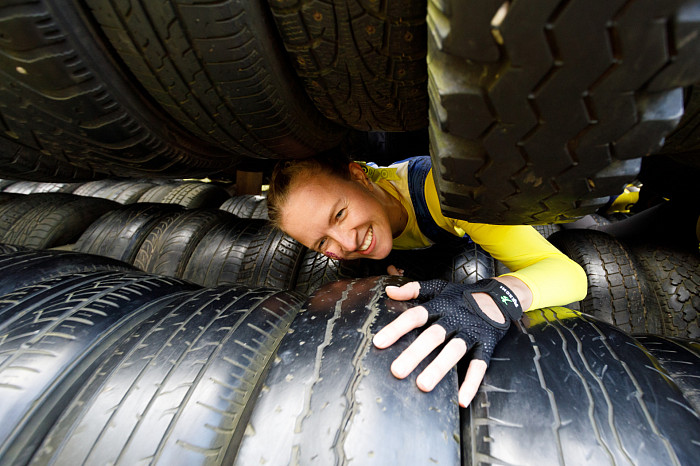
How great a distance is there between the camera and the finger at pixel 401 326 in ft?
2.14

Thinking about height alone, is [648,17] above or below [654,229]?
below

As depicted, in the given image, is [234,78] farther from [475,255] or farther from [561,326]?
[475,255]

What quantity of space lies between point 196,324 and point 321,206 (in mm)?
501

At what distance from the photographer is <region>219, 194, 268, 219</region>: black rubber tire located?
2.44 metres

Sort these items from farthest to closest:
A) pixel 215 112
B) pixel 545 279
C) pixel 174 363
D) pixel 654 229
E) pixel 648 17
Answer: pixel 654 229 → pixel 545 279 → pixel 215 112 → pixel 174 363 → pixel 648 17

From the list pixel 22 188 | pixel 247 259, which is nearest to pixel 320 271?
pixel 247 259

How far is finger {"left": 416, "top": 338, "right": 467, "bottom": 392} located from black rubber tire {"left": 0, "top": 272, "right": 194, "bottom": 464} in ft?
2.00

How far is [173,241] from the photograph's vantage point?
5.41 ft

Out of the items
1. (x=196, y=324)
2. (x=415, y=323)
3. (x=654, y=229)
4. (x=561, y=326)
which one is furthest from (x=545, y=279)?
(x=654, y=229)

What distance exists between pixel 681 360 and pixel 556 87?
0.67 metres

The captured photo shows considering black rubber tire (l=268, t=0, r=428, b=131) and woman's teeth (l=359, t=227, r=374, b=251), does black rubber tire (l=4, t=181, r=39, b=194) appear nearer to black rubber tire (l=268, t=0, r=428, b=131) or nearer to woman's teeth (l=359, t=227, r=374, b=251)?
woman's teeth (l=359, t=227, r=374, b=251)

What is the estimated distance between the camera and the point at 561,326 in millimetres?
749

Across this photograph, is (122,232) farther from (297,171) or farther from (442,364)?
(442,364)

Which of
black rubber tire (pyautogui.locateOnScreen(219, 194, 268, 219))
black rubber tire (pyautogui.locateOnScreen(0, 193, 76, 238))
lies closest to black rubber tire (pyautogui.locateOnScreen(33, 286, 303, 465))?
black rubber tire (pyautogui.locateOnScreen(219, 194, 268, 219))
